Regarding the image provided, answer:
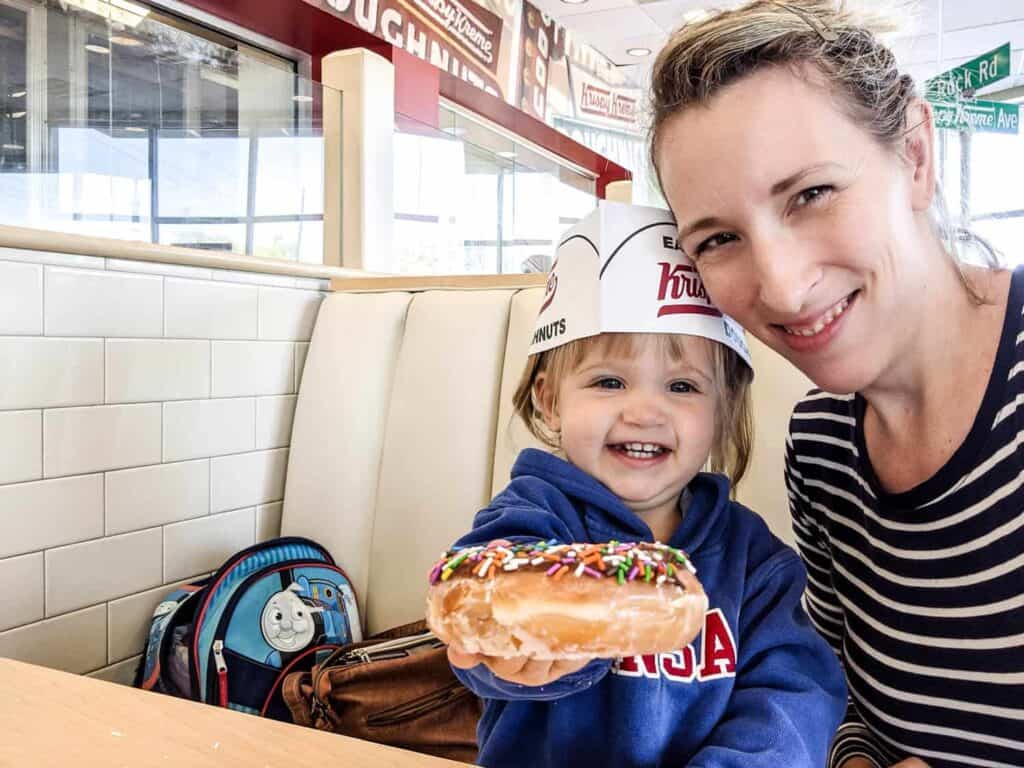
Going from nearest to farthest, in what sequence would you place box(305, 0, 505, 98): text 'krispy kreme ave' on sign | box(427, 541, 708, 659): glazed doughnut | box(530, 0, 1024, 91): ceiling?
box(427, 541, 708, 659): glazed doughnut
box(305, 0, 505, 98): text 'krispy kreme ave' on sign
box(530, 0, 1024, 91): ceiling

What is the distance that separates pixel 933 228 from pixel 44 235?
5.24 feet

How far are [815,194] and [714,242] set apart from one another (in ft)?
0.43

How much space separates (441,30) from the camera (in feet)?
16.5

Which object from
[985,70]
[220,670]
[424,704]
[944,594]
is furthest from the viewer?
[985,70]

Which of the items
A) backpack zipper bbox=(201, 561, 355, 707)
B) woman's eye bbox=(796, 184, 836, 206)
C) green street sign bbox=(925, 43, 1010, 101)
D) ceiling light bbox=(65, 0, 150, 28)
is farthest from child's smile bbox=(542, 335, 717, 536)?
green street sign bbox=(925, 43, 1010, 101)

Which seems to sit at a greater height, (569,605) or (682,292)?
(682,292)

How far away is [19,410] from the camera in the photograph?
166 cm

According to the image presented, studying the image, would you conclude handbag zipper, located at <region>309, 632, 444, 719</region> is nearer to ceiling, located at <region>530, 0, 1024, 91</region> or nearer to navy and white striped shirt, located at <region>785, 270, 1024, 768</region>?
navy and white striped shirt, located at <region>785, 270, 1024, 768</region>

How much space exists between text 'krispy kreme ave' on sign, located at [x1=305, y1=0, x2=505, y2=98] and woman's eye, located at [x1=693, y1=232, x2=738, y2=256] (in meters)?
3.29

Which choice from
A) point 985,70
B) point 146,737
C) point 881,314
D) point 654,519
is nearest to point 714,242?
point 881,314

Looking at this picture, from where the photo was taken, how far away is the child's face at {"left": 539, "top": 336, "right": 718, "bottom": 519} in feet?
3.34

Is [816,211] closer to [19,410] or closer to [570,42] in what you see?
[19,410]

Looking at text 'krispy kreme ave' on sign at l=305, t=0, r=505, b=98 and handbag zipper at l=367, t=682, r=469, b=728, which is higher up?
text 'krispy kreme ave' on sign at l=305, t=0, r=505, b=98

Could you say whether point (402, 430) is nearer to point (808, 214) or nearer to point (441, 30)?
point (808, 214)
